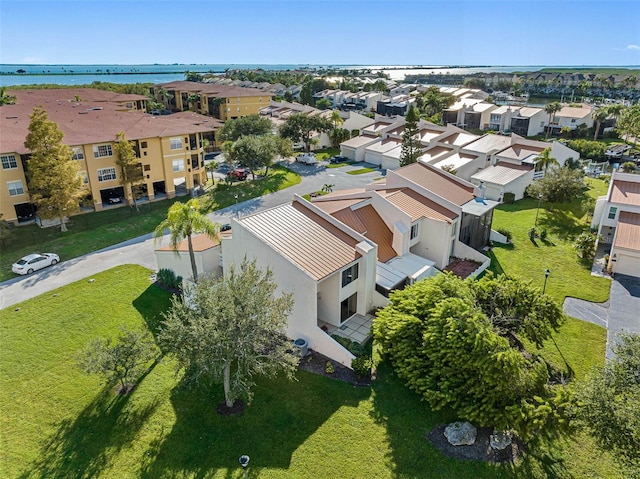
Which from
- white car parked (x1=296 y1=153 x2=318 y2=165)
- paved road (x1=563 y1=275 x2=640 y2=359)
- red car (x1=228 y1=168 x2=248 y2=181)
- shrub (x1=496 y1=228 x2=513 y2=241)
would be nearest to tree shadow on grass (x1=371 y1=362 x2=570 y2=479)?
paved road (x1=563 y1=275 x2=640 y2=359)

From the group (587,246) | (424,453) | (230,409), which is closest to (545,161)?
(587,246)

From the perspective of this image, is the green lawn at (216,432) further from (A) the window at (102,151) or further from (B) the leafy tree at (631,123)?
(B) the leafy tree at (631,123)

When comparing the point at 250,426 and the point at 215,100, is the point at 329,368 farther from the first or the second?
the point at 215,100

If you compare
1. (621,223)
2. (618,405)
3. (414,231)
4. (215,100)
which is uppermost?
(215,100)

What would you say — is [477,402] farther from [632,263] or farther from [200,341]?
[632,263]

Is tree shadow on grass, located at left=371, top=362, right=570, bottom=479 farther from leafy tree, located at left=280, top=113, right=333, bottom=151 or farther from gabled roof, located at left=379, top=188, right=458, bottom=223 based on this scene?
leafy tree, located at left=280, top=113, right=333, bottom=151

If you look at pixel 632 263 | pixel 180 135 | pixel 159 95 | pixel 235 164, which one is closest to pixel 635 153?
pixel 632 263

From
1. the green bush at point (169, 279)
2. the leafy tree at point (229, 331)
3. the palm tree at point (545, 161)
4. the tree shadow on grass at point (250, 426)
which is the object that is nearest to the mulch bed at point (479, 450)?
the tree shadow on grass at point (250, 426)
